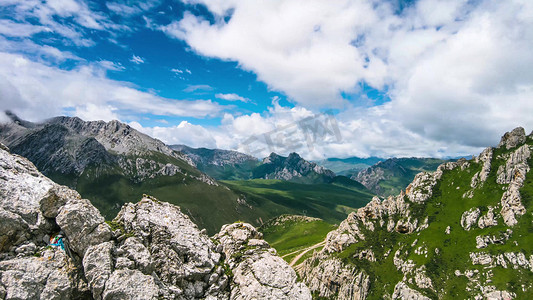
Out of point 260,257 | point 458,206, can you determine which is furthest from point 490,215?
point 260,257

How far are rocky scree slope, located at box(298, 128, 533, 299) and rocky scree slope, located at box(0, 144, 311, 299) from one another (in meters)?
122

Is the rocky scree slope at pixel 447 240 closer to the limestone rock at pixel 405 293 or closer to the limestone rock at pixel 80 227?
the limestone rock at pixel 405 293

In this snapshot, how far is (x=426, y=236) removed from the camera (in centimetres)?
13512

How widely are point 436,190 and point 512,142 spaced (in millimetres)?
56169

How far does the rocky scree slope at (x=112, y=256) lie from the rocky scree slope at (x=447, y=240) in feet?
401

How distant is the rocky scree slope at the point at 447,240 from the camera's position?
108 m

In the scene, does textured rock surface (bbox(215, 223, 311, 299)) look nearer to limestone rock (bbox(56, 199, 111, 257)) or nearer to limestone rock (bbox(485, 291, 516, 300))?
limestone rock (bbox(56, 199, 111, 257))

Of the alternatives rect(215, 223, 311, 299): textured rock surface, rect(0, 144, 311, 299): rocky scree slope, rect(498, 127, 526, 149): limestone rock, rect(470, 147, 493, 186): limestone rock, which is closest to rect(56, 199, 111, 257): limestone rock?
rect(0, 144, 311, 299): rocky scree slope

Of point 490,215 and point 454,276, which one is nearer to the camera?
point 454,276

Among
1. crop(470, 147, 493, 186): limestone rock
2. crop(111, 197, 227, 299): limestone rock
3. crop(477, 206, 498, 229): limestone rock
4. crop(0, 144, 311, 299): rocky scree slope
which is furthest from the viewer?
crop(470, 147, 493, 186): limestone rock

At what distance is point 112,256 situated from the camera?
68.0 ft

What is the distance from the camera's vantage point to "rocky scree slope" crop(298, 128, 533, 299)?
356ft

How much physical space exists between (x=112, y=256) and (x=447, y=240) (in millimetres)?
159894

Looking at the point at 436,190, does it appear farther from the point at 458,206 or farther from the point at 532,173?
the point at 532,173
